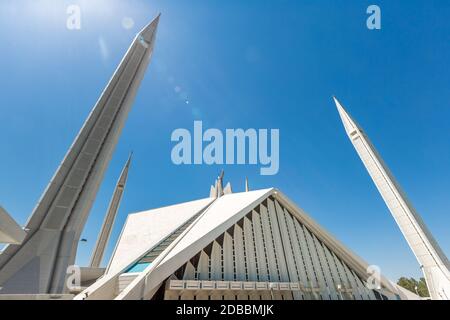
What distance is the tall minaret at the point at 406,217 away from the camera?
18.4 m

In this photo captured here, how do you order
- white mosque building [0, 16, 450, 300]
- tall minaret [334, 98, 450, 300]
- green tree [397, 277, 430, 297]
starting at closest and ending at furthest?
white mosque building [0, 16, 450, 300] → tall minaret [334, 98, 450, 300] → green tree [397, 277, 430, 297]

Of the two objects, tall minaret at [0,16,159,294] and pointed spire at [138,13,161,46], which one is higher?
pointed spire at [138,13,161,46]

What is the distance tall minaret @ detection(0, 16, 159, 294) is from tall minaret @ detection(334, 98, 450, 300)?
25.5 metres

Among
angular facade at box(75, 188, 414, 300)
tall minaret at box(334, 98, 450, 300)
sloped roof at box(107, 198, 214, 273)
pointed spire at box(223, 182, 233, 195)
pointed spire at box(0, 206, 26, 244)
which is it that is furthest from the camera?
pointed spire at box(223, 182, 233, 195)

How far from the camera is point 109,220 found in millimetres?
33656

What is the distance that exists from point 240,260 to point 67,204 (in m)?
13.6

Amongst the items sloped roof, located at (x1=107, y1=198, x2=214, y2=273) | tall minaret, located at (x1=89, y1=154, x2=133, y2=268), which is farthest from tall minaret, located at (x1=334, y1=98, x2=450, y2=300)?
tall minaret, located at (x1=89, y1=154, x2=133, y2=268)

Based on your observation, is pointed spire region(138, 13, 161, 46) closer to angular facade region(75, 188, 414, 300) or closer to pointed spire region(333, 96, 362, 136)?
angular facade region(75, 188, 414, 300)

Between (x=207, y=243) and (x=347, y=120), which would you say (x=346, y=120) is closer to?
(x=347, y=120)

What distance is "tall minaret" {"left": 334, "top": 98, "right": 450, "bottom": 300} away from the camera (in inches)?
726

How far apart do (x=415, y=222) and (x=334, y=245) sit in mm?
7640

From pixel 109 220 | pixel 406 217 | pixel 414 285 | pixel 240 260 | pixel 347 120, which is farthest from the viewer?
pixel 414 285

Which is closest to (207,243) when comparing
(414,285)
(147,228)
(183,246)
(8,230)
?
(183,246)
